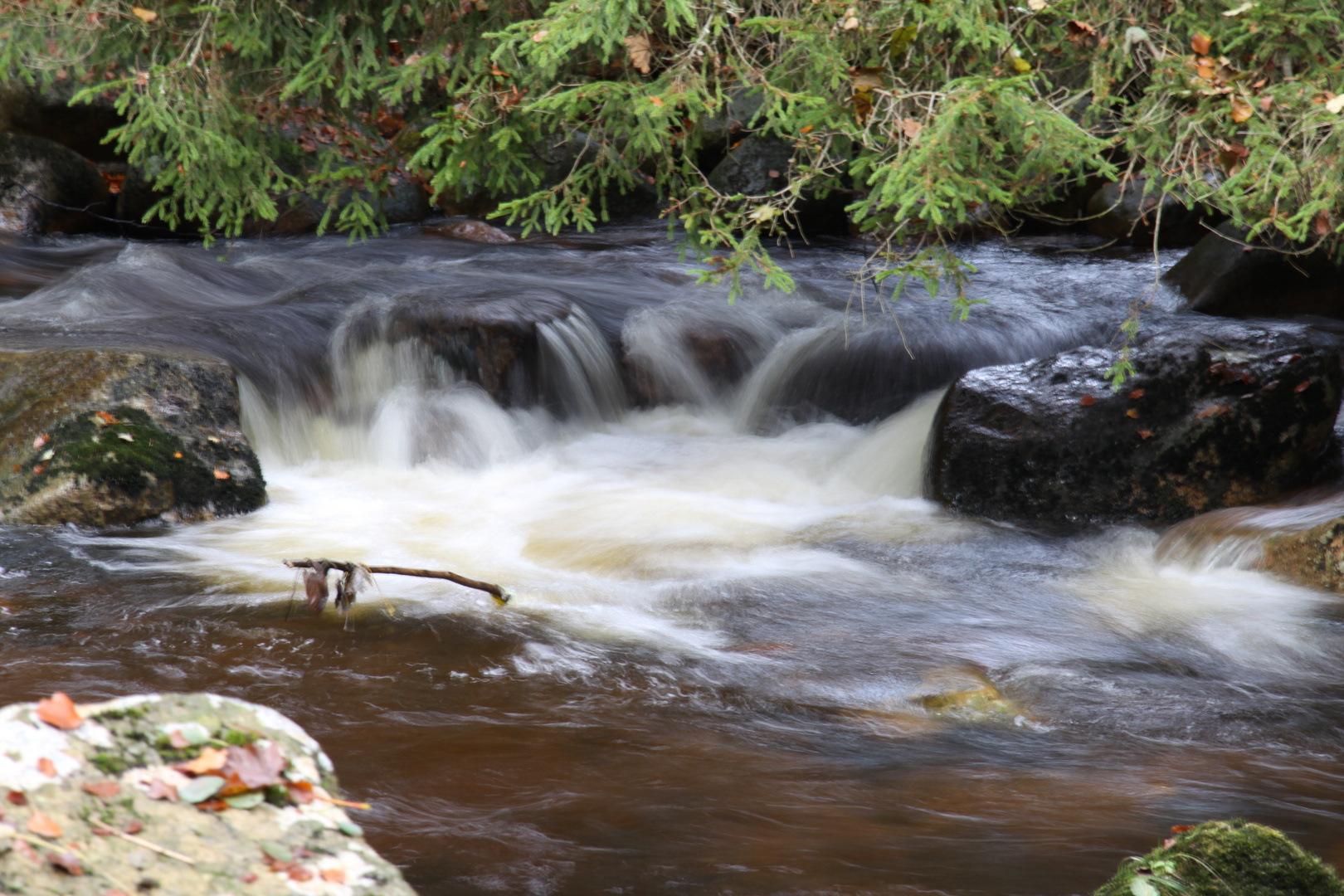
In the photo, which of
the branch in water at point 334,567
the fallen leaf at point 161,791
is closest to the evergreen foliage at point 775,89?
the branch in water at point 334,567

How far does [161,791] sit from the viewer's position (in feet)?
4.99

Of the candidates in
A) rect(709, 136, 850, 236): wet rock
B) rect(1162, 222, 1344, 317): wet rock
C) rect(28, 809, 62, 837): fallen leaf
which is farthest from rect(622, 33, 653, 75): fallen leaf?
rect(709, 136, 850, 236): wet rock

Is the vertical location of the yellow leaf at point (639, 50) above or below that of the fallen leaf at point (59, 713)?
above

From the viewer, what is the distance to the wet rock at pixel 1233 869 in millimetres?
2094

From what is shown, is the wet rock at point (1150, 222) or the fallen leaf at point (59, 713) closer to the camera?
the fallen leaf at point (59, 713)

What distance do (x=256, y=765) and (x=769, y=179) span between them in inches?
526

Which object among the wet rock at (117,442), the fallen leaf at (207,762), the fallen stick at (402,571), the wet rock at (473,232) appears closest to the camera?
the fallen leaf at (207,762)

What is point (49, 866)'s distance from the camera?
130cm

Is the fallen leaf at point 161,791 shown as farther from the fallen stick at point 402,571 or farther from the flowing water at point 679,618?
the fallen stick at point 402,571

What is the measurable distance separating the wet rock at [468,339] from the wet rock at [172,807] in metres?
6.76

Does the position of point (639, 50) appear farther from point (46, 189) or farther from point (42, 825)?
point (46, 189)

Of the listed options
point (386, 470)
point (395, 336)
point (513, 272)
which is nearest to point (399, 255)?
point (513, 272)

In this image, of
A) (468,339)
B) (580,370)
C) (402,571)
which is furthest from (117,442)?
(580,370)

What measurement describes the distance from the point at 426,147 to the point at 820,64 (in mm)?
2208
